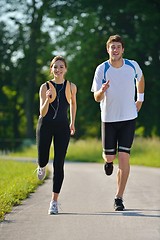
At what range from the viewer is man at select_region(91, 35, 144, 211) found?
876 cm

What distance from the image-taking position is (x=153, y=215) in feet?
26.6

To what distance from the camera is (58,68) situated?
340 inches

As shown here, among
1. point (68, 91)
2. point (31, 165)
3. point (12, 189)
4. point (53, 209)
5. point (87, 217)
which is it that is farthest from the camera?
point (31, 165)

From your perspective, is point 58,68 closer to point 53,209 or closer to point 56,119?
point 56,119

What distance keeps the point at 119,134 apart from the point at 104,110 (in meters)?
0.36

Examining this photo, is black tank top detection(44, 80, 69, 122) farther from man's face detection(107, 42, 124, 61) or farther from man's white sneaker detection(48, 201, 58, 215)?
man's white sneaker detection(48, 201, 58, 215)

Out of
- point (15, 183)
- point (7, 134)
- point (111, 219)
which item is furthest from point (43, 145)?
point (7, 134)

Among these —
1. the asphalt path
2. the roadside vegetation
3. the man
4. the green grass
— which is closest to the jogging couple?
the man

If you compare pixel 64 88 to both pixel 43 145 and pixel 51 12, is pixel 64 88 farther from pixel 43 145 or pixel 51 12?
pixel 51 12

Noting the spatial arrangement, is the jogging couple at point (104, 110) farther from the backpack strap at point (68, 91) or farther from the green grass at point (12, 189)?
the green grass at point (12, 189)

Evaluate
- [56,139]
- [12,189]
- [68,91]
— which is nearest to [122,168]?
[56,139]

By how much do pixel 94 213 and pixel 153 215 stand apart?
27.6 inches

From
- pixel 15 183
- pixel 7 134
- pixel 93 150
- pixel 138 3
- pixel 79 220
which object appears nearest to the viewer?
pixel 79 220

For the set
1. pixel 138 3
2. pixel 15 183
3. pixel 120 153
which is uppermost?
pixel 138 3
